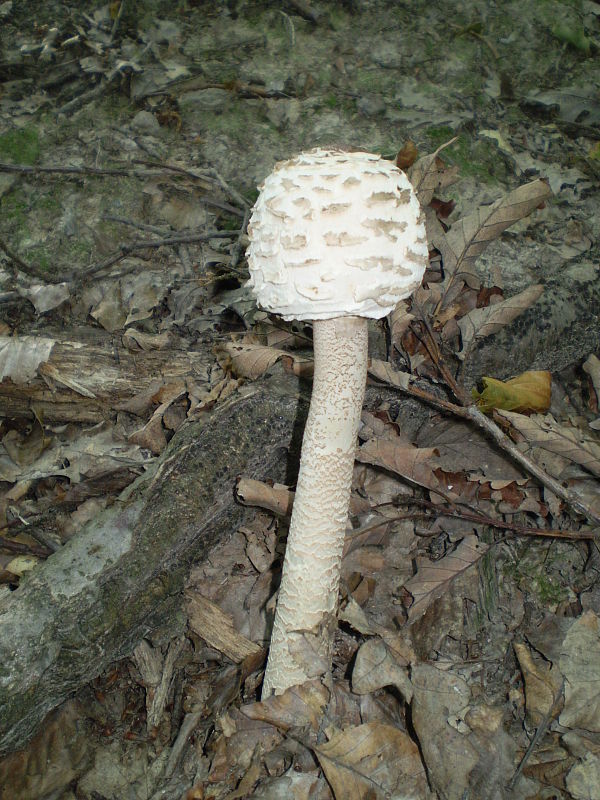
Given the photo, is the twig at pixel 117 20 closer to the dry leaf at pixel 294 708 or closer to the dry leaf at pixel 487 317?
the dry leaf at pixel 487 317

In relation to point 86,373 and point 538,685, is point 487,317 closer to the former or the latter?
point 538,685

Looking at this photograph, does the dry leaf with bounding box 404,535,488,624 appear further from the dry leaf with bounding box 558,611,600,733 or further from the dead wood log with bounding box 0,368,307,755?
the dead wood log with bounding box 0,368,307,755

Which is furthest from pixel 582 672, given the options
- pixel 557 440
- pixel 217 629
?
pixel 217 629

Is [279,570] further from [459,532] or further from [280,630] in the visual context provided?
[459,532]

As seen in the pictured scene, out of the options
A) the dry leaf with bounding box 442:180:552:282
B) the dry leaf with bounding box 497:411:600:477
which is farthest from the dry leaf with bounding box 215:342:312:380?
the dry leaf with bounding box 497:411:600:477

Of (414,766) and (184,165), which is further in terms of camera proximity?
(184,165)

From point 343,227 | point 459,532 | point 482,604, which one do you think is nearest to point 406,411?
point 459,532
